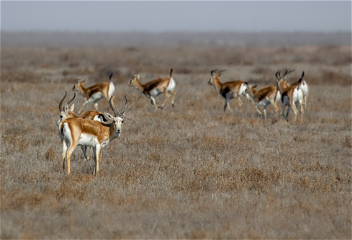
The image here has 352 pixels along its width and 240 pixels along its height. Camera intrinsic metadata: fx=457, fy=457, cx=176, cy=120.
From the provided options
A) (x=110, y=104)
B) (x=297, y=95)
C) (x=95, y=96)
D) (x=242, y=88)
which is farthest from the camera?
(x=242, y=88)

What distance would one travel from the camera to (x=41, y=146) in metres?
10.9

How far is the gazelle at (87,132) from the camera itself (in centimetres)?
839

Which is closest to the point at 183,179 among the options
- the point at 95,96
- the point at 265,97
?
the point at 265,97

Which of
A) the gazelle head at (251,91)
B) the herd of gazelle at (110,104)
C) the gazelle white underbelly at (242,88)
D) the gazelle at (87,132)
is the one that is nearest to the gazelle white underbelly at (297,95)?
the herd of gazelle at (110,104)

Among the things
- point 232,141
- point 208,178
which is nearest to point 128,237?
point 208,178

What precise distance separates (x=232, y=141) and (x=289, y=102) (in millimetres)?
4791

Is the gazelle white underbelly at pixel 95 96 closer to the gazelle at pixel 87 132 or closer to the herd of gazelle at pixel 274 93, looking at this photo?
the herd of gazelle at pixel 274 93

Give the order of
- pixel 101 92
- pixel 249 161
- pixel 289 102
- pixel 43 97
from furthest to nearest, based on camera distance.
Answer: pixel 43 97, pixel 101 92, pixel 289 102, pixel 249 161

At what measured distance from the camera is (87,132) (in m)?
8.66

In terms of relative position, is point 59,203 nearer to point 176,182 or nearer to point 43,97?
point 176,182

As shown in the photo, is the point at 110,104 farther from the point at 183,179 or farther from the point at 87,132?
the point at 183,179

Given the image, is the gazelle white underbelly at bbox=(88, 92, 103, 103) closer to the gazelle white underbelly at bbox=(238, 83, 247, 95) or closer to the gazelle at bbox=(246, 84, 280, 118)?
Result: the gazelle white underbelly at bbox=(238, 83, 247, 95)

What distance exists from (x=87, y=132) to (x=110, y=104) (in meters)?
0.75

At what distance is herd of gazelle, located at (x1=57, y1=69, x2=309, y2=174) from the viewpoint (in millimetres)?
8554
